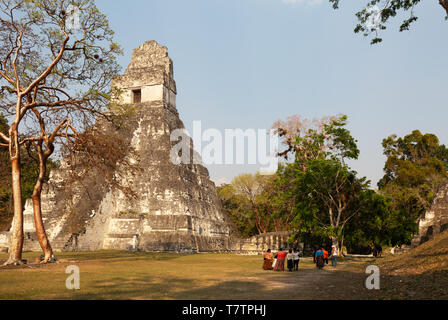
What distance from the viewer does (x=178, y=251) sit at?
20219 millimetres

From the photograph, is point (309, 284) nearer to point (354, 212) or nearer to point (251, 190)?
point (354, 212)

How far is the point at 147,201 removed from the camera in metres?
22.8

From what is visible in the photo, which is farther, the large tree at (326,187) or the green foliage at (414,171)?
the green foliage at (414,171)

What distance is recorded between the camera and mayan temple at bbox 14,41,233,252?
814 inches

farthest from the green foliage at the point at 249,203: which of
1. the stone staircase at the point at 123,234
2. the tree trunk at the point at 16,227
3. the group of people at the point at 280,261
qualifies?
the tree trunk at the point at 16,227

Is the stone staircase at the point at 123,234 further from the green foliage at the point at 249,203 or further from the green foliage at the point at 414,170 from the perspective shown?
the green foliage at the point at 414,170

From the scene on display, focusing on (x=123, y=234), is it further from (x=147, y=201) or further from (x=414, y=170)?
(x=414, y=170)

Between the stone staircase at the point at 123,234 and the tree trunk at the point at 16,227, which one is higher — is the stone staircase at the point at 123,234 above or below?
below

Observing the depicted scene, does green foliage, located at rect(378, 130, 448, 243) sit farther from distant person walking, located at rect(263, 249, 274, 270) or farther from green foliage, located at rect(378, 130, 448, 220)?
distant person walking, located at rect(263, 249, 274, 270)

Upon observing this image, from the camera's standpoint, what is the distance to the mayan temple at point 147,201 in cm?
2067

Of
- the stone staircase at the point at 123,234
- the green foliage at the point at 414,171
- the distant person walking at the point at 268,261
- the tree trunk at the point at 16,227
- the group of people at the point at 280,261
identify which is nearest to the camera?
the tree trunk at the point at 16,227

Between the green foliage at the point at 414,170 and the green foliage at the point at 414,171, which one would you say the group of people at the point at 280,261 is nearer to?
the green foliage at the point at 414,171

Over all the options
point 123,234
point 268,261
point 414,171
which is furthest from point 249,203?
point 268,261

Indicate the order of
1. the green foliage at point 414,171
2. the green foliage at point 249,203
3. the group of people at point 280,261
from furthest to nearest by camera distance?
the green foliage at point 249,203
the green foliage at point 414,171
the group of people at point 280,261
